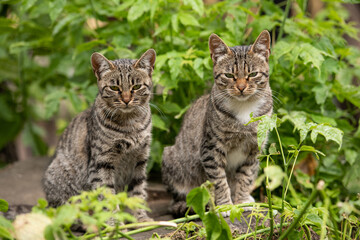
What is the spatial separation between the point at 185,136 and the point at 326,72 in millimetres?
1644

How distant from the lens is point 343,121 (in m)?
4.97

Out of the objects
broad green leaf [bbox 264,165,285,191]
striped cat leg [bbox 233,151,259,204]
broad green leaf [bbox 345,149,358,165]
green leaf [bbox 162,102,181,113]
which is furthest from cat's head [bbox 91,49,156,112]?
broad green leaf [bbox 345,149,358,165]

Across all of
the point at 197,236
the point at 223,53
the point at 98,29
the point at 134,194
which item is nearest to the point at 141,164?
the point at 134,194

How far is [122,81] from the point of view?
12.5ft

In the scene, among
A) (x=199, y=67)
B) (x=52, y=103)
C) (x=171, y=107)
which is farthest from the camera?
(x=52, y=103)

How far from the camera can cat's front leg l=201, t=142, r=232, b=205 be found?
3.96m

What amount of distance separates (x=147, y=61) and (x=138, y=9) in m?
0.94

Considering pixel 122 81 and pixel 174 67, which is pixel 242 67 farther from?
pixel 122 81

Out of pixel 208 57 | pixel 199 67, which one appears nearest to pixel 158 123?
pixel 199 67

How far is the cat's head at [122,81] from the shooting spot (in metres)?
3.78

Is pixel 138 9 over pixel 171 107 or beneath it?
over

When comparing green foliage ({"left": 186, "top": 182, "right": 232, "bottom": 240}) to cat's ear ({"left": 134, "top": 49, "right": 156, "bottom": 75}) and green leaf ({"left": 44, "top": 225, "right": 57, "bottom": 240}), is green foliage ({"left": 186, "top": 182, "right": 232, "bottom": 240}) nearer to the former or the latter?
green leaf ({"left": 44, "top": 225, "right": 57, "bottom": 240})

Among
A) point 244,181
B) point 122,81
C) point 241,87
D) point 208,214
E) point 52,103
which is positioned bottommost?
point 244,181

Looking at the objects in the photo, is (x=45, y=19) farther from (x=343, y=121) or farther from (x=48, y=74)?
(x=343, y=121)
